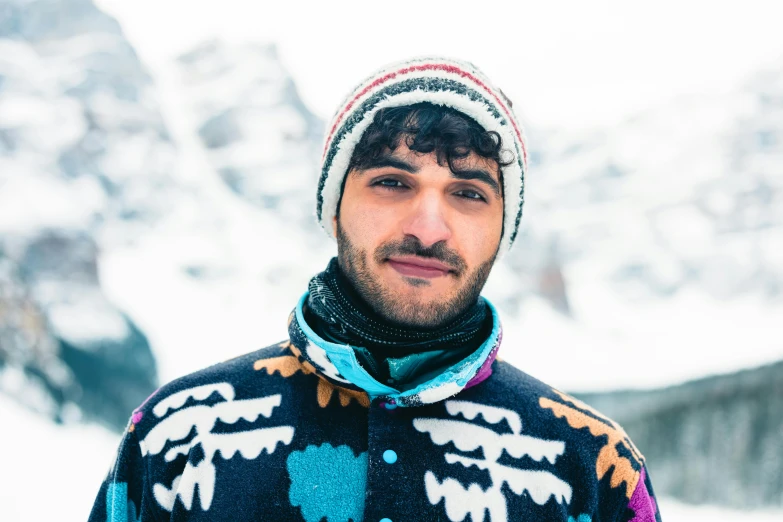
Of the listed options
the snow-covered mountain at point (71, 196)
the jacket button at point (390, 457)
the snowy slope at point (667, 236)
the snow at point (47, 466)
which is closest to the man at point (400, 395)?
the jacket button at point (390, 457)

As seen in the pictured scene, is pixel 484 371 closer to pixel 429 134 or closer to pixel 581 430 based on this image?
pixel 581 430

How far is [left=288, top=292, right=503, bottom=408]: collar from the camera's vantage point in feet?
3.99

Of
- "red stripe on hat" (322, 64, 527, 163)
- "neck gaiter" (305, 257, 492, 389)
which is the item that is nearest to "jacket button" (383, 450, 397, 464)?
"neck gaiter" (305, 257, 492, 389)

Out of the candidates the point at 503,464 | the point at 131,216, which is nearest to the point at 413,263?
the point at 503,464

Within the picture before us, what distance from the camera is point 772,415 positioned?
28.5 ft

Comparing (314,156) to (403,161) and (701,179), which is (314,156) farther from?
(701,179)

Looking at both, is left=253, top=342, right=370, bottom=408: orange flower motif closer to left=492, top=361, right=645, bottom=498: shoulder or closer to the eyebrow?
left=492, top=361, right=645, bottom=498: shoulder

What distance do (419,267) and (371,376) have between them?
0.32 m

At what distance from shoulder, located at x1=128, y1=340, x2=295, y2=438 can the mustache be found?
0.44 meters

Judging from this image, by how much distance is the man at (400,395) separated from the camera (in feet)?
3.84

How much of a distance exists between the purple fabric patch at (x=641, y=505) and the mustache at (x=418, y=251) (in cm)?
74

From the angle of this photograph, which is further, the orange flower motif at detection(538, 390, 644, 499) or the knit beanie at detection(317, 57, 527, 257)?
the knit beanie at detection(317, 57, 527, 257)

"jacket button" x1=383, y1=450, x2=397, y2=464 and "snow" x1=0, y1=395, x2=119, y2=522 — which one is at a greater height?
"jacket button" x1=383, y1=450, x2=397, y2=464

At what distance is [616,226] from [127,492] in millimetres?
59506
